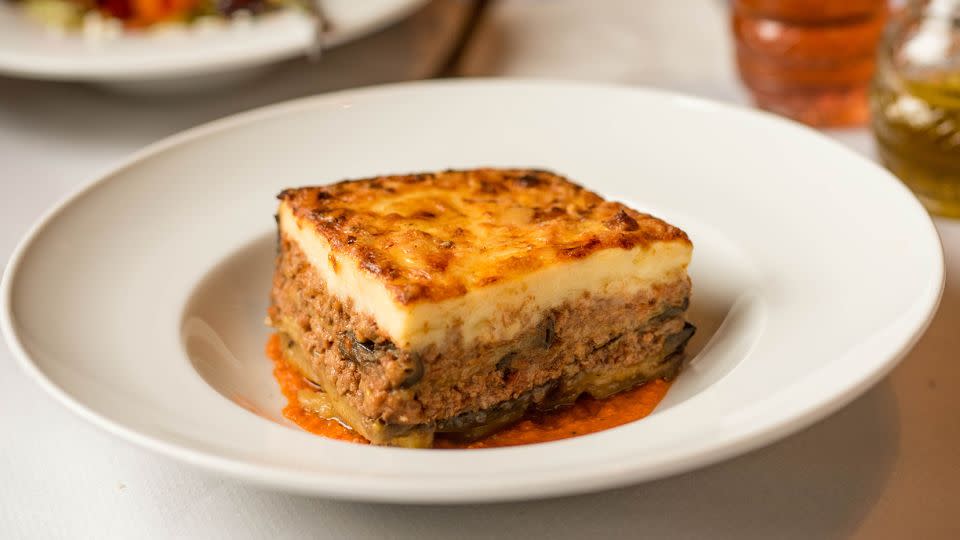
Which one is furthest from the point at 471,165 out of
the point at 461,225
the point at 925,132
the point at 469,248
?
the point at 925,132

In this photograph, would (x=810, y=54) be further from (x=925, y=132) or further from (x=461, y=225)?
(x=461, y=225)

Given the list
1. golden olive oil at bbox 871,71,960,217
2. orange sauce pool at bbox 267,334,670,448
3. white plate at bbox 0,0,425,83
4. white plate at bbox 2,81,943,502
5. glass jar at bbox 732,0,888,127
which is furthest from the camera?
glass jar at bbox 732,0,888,127

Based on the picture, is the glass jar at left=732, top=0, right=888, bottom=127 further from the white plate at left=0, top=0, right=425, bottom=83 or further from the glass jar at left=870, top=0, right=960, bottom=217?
the white plate at left=0, top=0, right=425, bottom=83

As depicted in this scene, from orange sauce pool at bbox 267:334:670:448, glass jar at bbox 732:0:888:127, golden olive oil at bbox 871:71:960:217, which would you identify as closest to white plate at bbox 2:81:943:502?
orange sauce pool at bbox 267:334:670:448

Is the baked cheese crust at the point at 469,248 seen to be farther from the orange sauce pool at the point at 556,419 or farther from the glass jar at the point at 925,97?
the glass jar at the point at 925,97

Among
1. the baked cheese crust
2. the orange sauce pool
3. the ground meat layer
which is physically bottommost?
the orange sauce pool

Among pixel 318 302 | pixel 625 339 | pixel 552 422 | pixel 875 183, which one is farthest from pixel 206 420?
pixel 875 183
